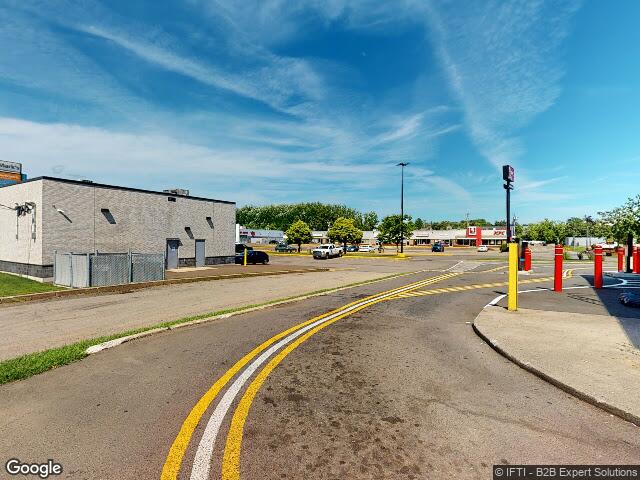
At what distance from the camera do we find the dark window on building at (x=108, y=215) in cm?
2155

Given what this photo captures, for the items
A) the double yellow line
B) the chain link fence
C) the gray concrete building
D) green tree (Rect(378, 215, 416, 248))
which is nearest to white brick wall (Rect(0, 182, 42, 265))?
the gray concrete building

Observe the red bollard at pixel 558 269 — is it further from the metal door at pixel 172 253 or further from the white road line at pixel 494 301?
the metal door at pixel 172 253

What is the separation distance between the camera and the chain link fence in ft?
53.2

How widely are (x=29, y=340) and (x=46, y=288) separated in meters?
10.3

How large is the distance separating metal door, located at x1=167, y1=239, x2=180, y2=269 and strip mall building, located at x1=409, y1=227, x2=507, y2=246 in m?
87.1

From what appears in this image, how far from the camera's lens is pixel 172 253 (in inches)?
1021

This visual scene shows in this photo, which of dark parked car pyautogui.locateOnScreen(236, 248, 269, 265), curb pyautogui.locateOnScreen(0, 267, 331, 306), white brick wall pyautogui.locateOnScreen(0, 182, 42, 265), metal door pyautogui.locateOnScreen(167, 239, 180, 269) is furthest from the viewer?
dark parked car pyautogui.locateOnScreen(236, 248, 269, 265)

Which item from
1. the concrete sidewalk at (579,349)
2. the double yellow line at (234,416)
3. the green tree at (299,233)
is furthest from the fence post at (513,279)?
the green tree at (299,233)

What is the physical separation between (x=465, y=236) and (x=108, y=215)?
95470mm

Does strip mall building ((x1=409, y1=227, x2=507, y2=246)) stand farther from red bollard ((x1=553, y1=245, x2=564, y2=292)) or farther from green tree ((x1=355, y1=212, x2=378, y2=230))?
red bollard ((x1=553, y1=245, x2=564, y2=292))

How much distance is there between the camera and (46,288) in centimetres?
1552

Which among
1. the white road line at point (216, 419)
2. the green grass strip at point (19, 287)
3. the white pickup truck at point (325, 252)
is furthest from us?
the white pickup truck at point (325, 252)

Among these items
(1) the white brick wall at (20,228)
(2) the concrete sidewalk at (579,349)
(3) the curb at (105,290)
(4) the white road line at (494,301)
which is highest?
(1) the white brick wall at (20,228)

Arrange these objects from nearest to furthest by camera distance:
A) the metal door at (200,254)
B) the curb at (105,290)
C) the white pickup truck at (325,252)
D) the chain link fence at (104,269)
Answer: the curb at (105,290), the chain link fence at (104,269), the metal door at (200,254), the white pickup truck at (325,252)
